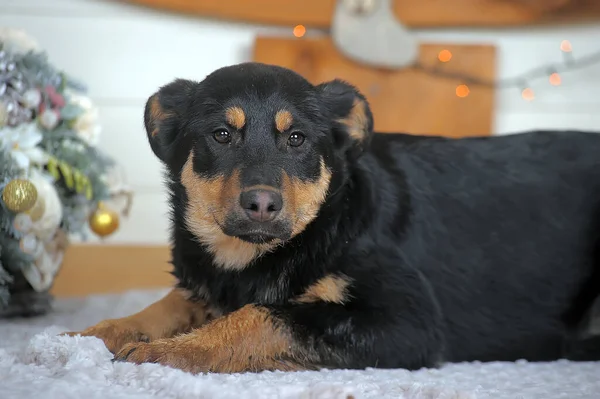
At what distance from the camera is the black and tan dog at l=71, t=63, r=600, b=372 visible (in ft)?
6.29

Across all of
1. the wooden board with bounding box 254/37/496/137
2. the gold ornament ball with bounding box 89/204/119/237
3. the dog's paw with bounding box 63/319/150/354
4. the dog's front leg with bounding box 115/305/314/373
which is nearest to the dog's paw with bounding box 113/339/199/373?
the dog's front leg with bounding box 115/305/314/373

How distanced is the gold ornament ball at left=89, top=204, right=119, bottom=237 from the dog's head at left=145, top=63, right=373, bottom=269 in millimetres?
678

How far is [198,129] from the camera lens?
212 centimetres

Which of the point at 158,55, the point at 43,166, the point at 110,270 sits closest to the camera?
the point at 43,166

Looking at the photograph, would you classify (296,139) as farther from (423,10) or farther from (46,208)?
(423,10)

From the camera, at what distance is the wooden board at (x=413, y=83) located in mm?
4203

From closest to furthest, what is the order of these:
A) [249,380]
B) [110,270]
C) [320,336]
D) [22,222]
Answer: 1. [249,380]
2. [320,336]
3. [22,222]
4. [110,270]

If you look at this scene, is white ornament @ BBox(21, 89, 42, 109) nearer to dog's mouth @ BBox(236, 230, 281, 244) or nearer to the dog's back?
dog's mouth @ BBox(236, 230, 281, 244)

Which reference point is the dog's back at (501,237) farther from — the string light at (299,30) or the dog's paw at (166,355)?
the string light at (299,30)

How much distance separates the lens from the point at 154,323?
2.16 m

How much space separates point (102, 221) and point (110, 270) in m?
1.39

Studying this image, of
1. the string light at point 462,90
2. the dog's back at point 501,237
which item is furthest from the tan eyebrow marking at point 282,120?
the string light at point 462,90

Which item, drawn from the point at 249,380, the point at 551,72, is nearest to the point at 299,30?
the point at 551,72

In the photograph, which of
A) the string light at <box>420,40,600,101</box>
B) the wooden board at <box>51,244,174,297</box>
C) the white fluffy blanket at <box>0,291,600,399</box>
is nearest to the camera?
the white fluffy blanket at <box>0,291,600,399</box>
